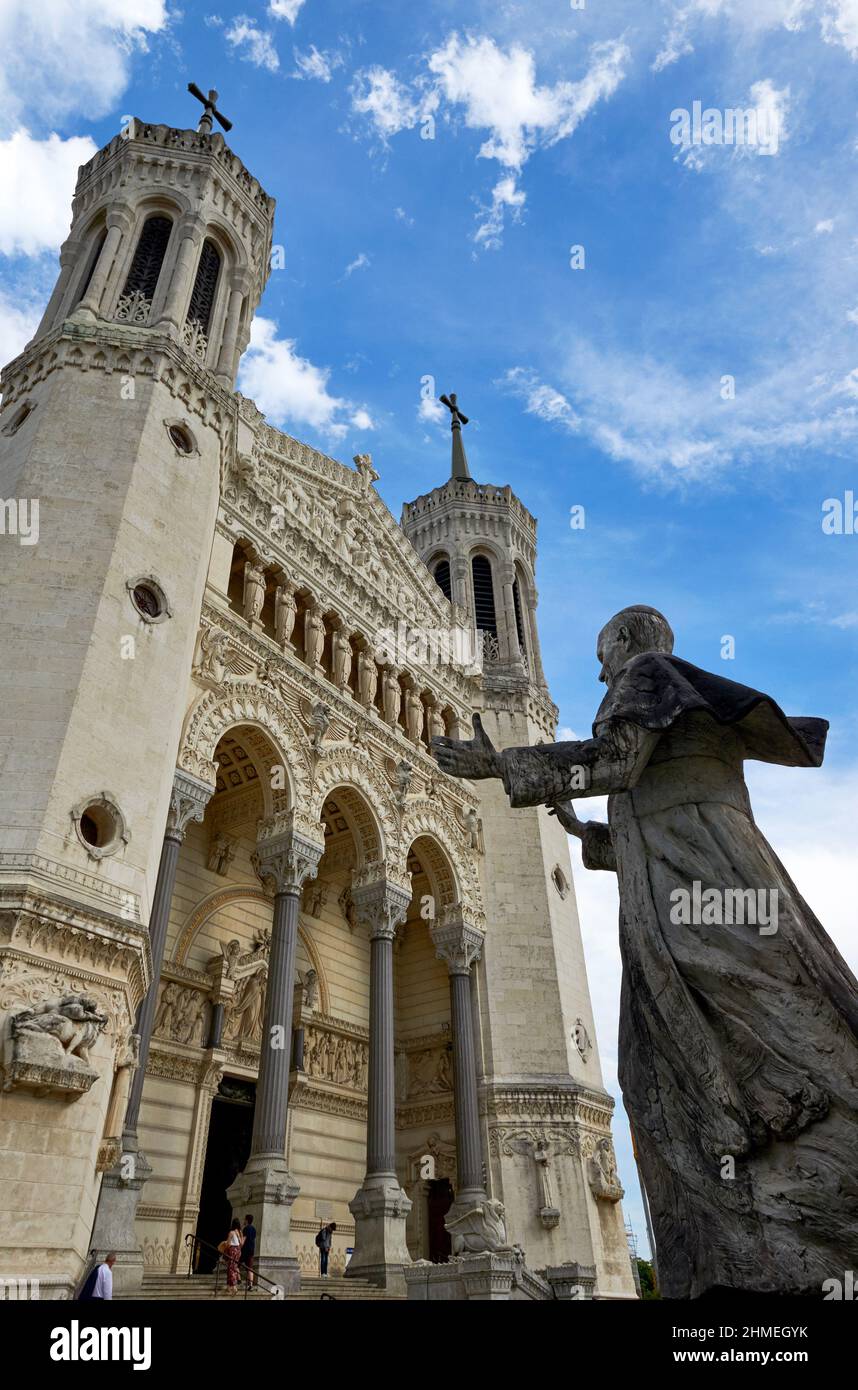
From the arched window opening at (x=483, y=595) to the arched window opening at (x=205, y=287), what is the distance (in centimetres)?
1261

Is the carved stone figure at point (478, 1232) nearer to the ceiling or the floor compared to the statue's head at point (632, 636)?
nearer to the floor

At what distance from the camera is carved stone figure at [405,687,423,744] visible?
20.6 meters

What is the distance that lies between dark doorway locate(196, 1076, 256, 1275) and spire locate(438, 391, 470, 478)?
23.7m

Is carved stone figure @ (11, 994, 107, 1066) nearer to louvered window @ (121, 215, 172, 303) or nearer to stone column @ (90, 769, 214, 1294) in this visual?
stone column @ (90, 769, 214, 1294)

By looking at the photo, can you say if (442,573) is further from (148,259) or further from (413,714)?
(148,259)

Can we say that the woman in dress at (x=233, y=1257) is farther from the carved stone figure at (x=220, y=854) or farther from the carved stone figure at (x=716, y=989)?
the carved stone figure at (x=716, y=989)

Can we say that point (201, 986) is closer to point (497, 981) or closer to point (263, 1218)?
point (263, 1218)

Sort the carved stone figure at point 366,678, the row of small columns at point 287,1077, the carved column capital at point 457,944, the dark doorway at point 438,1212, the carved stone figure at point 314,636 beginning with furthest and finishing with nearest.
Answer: the carved column capital at point 457,944, the carved stone figure at point 366,678, the dark doorway at point 438,1212, the carved stone figure at point 314,636, the row of small columns at point 287,1077

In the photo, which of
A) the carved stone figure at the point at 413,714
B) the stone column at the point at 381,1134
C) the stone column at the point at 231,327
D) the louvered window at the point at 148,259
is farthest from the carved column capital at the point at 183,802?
the louvered window at the point at 148,259

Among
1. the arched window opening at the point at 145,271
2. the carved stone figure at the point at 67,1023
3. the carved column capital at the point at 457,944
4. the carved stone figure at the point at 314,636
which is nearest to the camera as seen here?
the carved stone figure at the point at 67,1023

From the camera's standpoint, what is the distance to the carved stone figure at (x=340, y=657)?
60.7 feet

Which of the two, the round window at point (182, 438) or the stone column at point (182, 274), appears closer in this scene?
the round window at point (182, 438)

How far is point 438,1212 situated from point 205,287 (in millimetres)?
19865
